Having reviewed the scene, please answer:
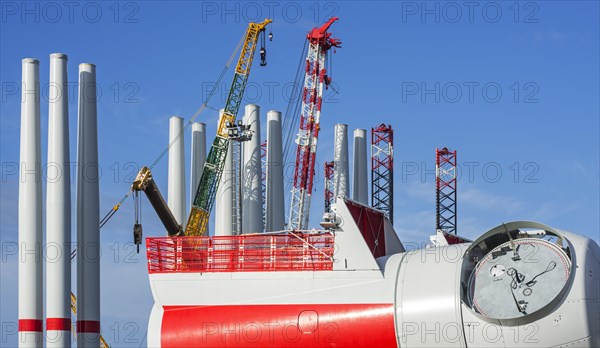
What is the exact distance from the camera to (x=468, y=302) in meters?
30.3

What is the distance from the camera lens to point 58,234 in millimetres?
53812

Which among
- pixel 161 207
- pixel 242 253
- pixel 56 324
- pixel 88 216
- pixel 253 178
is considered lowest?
pixel 56 324

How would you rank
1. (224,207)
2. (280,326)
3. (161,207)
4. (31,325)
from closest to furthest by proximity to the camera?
(280,326), (31,325), (161,207), (224,207)

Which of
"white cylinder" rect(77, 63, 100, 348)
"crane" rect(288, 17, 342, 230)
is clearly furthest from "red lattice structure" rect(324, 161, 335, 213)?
"white cylinder" rect(77, 63, 100, 348)

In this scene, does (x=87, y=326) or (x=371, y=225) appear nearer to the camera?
(x=371, y=225)

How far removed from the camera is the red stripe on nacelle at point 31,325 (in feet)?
173

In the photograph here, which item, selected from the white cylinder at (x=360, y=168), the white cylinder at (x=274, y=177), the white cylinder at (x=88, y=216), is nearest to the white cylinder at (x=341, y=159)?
the white cylinder at (x=360, y=168)

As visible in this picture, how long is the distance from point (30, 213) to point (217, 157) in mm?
37471

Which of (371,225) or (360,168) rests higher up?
(360,168)

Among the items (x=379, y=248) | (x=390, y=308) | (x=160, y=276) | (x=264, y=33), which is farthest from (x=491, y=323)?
(x=264, y=33)

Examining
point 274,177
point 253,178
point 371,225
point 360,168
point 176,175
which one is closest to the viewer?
point 371,225

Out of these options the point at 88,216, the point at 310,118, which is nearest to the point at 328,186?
the point at 310,118

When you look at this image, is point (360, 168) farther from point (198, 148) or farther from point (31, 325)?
point (31, 325)

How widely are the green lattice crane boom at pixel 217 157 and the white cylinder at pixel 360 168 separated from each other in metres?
12.4
